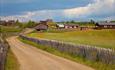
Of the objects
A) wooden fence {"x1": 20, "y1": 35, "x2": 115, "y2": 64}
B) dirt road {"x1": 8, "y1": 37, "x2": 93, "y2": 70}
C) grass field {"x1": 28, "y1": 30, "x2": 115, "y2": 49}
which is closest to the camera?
dirt road {"x1": 8, "y1": 37, "x2": 93, "y2": 70}

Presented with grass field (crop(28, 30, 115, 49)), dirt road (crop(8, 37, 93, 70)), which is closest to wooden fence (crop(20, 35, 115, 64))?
dirt road (crop(8, 37, 93, 70))

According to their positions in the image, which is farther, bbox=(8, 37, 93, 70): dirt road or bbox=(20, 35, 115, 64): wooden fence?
bbox=(20, 35, 115, 64): wooden fence

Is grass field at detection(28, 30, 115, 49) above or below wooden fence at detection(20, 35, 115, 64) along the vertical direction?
below

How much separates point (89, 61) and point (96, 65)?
10.4 feet

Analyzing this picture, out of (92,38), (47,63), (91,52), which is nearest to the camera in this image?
(47,63)

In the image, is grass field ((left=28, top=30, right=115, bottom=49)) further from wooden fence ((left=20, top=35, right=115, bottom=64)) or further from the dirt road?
the dirt road

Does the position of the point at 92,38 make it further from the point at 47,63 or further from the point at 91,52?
the point at 47,63

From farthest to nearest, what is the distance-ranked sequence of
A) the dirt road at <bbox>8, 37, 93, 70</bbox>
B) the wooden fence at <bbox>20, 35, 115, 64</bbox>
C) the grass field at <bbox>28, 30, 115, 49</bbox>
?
the grass field at <bbox>28, 30, 115, 49</bbox>, the wooden fence at <bbox>20, 35, 115, 64</bbox>, the dirt road at <bbox>8, 37, 93, 70</bbox>

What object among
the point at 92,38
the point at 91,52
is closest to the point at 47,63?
the point at 91,52

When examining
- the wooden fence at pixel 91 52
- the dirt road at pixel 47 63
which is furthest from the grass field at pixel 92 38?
the dirt road at pixel 47 63

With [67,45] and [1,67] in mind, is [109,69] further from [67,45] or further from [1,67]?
[67,45]

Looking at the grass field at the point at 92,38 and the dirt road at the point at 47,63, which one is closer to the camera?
the dirt road at the point at 47,63

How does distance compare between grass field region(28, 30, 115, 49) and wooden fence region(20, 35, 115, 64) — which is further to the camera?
grass field region(28, 30, 115, 49)

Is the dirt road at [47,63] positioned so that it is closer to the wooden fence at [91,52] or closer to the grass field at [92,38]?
the wooden fence at [91,52]
